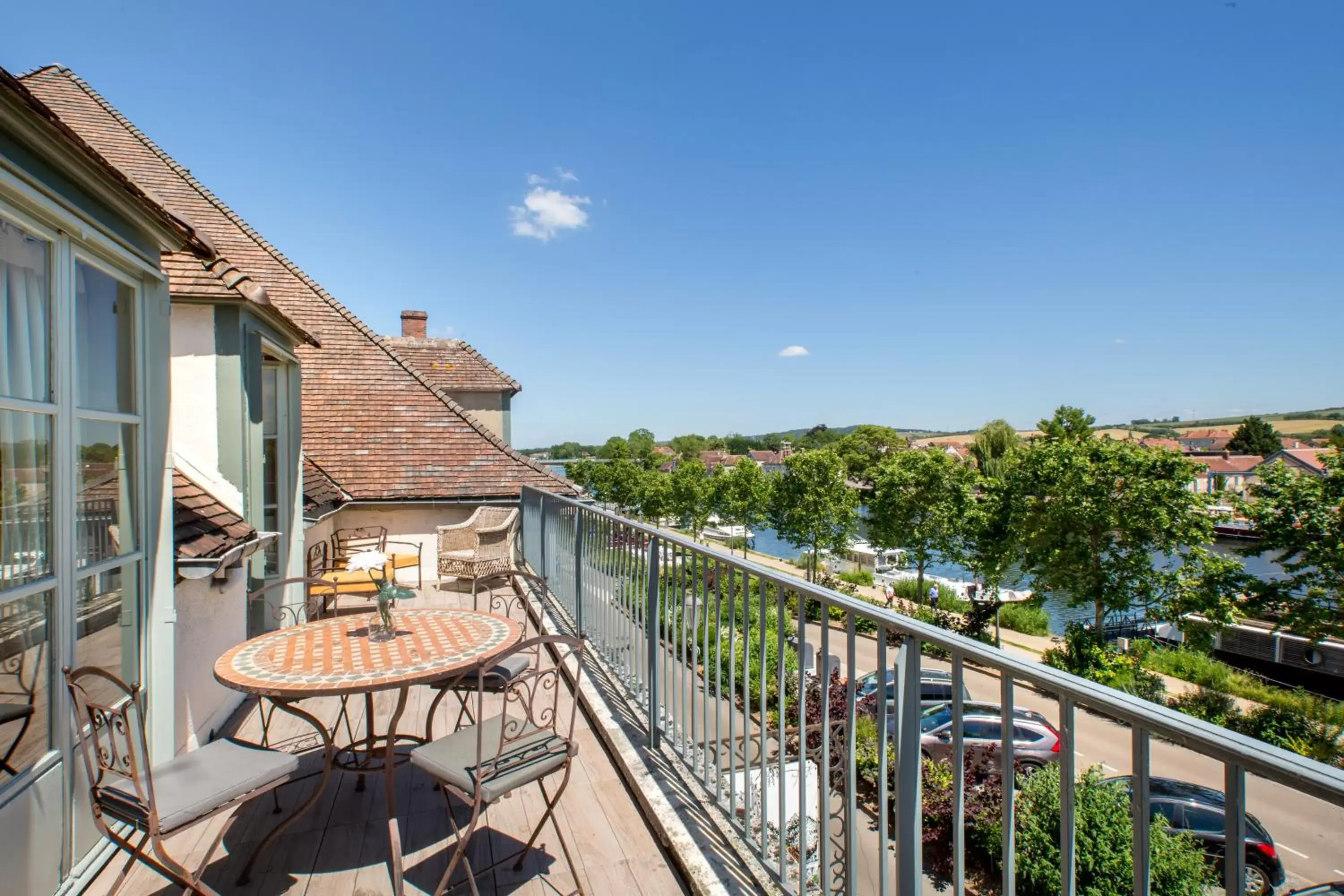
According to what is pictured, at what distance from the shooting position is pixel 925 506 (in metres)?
32.7

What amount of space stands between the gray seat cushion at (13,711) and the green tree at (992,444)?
6519 cm

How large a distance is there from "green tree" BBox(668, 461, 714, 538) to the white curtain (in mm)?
44824

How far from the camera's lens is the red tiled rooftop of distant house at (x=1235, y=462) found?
288 feet

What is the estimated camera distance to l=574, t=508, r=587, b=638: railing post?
481 cm

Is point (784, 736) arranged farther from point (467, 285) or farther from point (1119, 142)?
point (1119, 142)

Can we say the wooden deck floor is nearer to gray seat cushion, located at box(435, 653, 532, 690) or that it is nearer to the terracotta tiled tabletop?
gray seat cushion, located at box(435, 653, 532, 690)

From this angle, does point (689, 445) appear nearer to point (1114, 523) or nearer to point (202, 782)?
point (1114, 523)

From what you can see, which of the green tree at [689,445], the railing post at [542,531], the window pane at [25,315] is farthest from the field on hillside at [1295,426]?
the window pane at [25,315]

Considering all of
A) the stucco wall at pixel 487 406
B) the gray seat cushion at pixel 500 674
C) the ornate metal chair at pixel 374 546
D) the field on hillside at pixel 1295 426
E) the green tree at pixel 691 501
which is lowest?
the green tree at pixel 691 501

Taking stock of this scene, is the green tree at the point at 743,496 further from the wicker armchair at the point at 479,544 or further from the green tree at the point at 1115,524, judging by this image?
the wicker armchair at the point at 479,544

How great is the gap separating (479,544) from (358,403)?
4394 mm

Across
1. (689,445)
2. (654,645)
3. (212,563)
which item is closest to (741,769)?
(654,645)

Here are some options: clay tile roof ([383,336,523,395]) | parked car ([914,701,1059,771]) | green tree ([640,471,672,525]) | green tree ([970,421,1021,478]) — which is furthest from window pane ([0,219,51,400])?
green tree ([970,421,1021,478])

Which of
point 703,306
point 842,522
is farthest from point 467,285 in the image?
point 703,306
